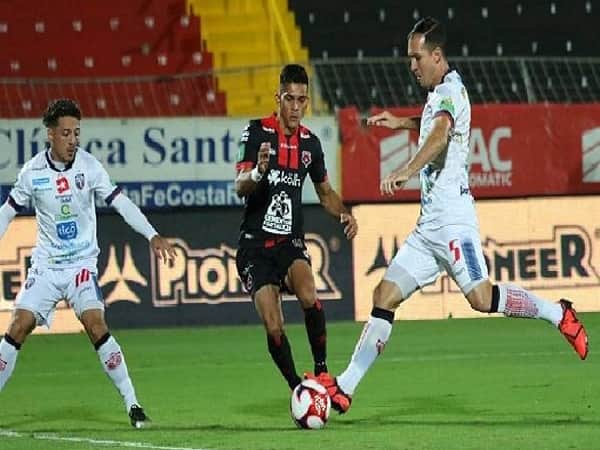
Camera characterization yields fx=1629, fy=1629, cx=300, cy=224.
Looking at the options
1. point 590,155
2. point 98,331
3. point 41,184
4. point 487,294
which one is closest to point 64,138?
point 41,184

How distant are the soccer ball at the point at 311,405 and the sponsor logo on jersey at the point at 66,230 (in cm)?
165

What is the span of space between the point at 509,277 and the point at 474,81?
8.60 ft

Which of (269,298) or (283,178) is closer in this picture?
(269,298)

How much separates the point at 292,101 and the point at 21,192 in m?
1.69

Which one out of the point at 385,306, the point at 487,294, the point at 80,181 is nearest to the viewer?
the point at 487,294

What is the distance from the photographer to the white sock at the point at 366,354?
901 centimetres

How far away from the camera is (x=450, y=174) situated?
29.9ft

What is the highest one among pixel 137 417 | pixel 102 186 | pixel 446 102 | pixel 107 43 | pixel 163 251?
pixel 107 43

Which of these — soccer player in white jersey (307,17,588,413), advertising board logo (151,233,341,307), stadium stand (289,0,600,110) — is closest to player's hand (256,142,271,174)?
soccer player in white jersey (307,17,588,413)

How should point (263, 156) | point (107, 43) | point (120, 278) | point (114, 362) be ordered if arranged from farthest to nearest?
point (107, 43) < point (120, 278) < point (114, 362) < point (263, 156)

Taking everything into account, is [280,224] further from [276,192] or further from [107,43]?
[107,43]

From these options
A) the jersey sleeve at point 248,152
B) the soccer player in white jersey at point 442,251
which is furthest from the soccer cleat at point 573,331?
the jersey sleeve at point 248,152

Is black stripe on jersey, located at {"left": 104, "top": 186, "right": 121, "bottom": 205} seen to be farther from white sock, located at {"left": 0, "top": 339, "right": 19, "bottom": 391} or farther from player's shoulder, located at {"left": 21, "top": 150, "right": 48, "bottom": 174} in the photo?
white sock, located at {"left": 0, "top": 339, "right": 19, "bottom": 391}

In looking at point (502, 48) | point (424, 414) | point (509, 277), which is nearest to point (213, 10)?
point (502, 48)
